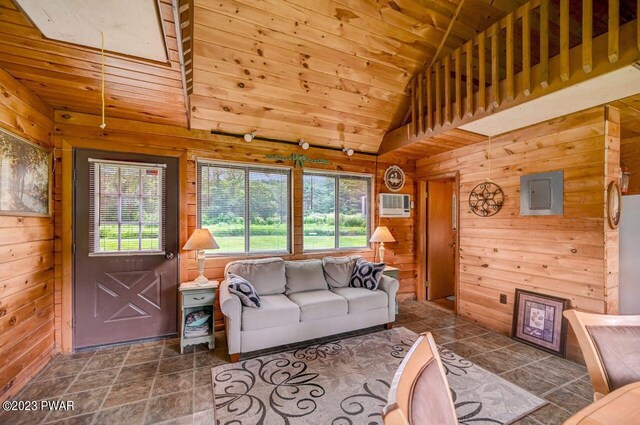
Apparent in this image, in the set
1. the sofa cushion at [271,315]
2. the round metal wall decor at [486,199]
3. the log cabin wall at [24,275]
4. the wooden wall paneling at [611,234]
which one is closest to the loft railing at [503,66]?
the wooden wall paneling at [611,234]

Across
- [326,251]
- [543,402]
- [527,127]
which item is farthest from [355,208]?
[543,402]

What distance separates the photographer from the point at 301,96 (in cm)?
317

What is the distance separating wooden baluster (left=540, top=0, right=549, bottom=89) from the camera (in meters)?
2.04

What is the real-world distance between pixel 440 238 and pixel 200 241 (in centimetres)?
384

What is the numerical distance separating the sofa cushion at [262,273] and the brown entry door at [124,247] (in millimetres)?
722

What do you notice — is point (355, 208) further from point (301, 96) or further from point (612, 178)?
point (612, 178)

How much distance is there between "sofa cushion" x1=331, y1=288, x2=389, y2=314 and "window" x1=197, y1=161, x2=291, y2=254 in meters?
1.05

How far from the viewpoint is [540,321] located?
2.92 m

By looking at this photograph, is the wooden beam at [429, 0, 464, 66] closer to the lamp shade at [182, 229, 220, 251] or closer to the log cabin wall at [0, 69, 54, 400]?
the lamp shade at [182, 229, 220, 251]

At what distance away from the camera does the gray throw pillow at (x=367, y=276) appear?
348cm

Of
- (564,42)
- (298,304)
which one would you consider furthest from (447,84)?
(298,304)

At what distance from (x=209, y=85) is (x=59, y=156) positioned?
5.44 ft

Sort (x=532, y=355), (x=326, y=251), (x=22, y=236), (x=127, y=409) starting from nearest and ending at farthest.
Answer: (x=127, y=409) < (x=22, y=236) < (x=532, y=355) < (x=326, y=251)

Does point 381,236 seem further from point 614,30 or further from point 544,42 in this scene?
point 614,30
